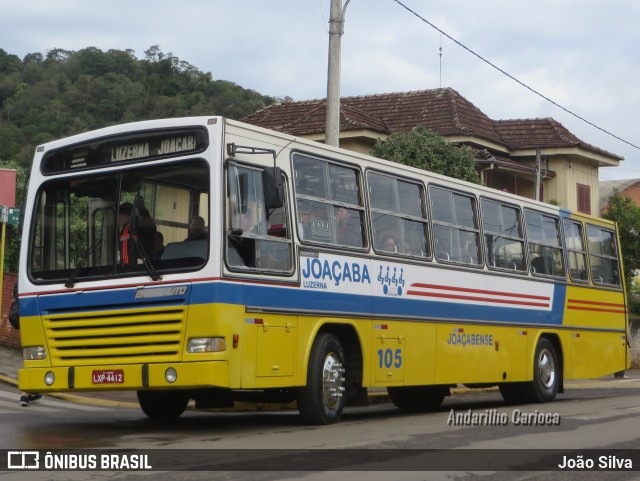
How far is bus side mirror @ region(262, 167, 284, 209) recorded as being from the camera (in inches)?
445

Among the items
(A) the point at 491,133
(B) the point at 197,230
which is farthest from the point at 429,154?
(B) the point at 197,230

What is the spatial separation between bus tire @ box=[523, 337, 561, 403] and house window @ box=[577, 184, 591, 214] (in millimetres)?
23794

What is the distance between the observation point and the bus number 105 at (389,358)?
13734 millimetres

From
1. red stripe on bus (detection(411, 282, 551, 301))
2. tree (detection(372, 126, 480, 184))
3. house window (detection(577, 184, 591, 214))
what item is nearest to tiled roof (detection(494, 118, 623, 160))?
house window (detection(577, 184, 591, 214))

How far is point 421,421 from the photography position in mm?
13641

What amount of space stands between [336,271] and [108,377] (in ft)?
10.00

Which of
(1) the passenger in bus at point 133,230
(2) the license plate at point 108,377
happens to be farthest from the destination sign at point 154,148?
(2) the license plate at point 108,377

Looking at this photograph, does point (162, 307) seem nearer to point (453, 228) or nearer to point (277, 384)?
point (277, 384)

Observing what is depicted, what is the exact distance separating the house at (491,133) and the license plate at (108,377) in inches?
964

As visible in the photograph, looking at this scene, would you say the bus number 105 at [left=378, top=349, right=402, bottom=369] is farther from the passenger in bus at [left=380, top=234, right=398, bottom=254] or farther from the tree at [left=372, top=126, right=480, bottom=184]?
the tree at [left=372, top=126, right=480, bottom=184]

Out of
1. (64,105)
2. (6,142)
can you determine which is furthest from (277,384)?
(64,105)

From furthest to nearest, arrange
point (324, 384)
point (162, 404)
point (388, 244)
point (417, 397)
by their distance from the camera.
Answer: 1. point (417, 397)
2. point (388, 244)
3. point (162, 404)
4. point (324, 384)

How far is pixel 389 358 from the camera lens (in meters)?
13.9

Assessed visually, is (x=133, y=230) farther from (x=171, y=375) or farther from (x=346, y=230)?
(x=346, y=230)
